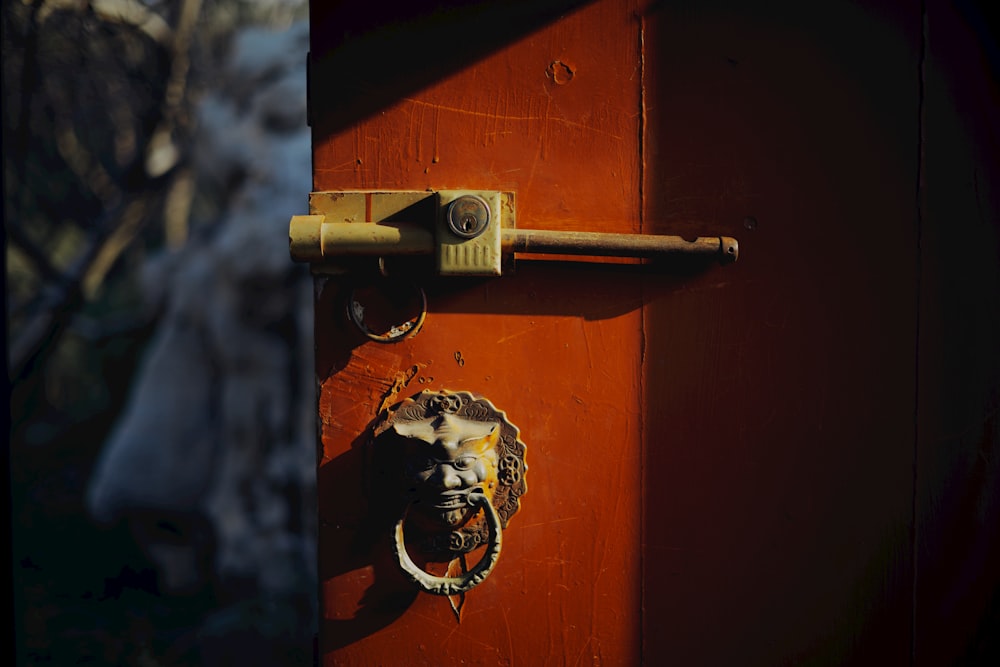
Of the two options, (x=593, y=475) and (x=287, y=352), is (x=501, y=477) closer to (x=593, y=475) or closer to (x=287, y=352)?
(x=593, y=475)

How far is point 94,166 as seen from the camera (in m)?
1.90

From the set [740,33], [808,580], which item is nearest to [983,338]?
[808,580]

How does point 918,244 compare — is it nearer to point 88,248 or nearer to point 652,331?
point 652,331

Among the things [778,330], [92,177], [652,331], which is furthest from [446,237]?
[92,177]

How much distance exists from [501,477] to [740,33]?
1.93 ft

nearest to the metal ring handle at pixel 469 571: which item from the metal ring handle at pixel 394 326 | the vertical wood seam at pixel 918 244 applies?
the metal ring handle at pixel 394 326

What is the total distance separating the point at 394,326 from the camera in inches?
25.6

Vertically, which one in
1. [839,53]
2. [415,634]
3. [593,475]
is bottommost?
[415,634]

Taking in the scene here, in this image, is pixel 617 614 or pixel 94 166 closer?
pixel 617 614

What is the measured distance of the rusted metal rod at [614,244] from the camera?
612 millimetres

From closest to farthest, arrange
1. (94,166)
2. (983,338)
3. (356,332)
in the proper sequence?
(356,332) → (983,338) → (94,166)

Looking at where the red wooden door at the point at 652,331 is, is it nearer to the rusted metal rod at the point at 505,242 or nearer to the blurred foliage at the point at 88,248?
the rusted metal rod at the point at 505,242

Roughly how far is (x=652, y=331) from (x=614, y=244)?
0.13m

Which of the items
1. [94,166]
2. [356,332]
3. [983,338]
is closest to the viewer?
[356,332]
